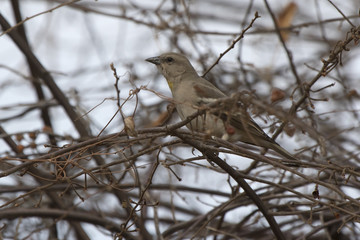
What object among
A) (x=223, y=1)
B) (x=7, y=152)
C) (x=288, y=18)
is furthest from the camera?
(x=223, y=1)

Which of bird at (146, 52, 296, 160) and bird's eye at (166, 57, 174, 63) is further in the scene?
bird's eye at (166, 57, 174, 63)

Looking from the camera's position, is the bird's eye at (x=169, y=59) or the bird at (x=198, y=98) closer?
the bird at (x=198, y=98)

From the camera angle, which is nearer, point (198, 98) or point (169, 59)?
point (198, 98)

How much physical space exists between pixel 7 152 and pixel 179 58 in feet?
6.84

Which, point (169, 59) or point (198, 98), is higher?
point (169, 59)

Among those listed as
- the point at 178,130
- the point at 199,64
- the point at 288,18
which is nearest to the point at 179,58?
the point at 199,64

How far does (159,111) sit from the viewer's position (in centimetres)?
699

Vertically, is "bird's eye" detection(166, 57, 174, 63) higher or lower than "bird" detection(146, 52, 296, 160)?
higher

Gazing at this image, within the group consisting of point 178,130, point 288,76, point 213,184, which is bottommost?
point 178,130

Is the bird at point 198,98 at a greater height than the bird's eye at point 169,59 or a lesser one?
lesser

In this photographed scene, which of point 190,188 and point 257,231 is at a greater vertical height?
point 190,188

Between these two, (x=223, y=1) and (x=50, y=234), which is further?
(x=223, y=1)

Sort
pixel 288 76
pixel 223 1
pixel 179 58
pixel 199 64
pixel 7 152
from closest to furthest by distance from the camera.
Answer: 1. pixel 7 152
2. pixel 179 58
3. pixel 199 64
4. pixel 288 76
5. pixel 223 1

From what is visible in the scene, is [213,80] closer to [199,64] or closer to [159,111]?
[199,64]
